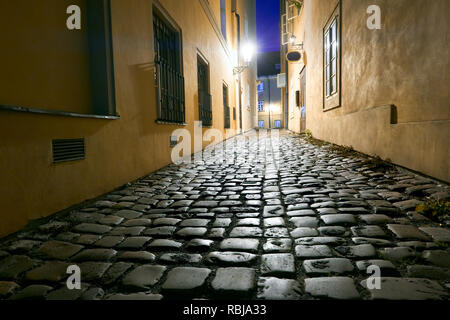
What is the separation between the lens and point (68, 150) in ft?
9.36

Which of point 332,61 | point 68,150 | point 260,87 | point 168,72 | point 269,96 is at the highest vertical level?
point 260,87

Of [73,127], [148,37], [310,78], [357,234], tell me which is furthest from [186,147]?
[310,78]

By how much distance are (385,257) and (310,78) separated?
1054 cm

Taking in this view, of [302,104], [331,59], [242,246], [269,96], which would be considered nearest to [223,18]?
[302,104]

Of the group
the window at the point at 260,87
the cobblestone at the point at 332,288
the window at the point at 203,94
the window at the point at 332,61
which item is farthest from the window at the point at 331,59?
the window at the point at 260,87

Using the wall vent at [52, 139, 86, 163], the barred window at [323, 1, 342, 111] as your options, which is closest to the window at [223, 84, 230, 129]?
the barred window at [323, 1, 342, 111]

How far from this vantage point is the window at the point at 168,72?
5414 millimetres

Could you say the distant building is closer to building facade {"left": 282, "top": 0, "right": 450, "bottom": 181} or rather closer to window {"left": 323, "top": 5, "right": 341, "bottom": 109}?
window {"left": 323, "top": 5, "right": 341, "bottom": 109}

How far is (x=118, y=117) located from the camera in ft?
12.3

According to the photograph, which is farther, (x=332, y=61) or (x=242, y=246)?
(x=332, y=61)

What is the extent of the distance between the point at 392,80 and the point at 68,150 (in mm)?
4363

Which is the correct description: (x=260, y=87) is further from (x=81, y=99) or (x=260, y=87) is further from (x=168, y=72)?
(x=81, y=99)

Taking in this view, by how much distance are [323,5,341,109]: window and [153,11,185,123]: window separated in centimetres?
384

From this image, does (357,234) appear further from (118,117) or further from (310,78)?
(310,78)
